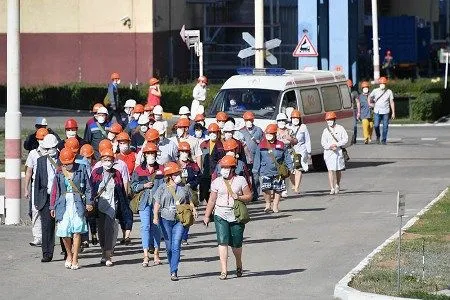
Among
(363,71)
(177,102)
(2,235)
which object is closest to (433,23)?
(363,71)

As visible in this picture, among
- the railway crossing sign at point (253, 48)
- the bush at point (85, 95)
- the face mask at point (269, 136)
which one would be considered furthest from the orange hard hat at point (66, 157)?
the bush at point (85, 95)

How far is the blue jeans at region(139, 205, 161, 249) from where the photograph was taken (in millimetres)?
18469

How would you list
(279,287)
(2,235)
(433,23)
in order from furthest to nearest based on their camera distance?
(433,23) → (2,235) → (279,287)

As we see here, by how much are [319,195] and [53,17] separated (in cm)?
3405

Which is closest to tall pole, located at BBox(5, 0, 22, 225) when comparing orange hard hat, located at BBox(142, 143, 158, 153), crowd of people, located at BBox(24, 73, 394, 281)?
crowd of people, located at BBox(24, 73, 394, 281)

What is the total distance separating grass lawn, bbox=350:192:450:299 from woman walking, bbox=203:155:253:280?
1.52 metres

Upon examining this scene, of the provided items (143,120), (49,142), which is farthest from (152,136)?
(143,120)

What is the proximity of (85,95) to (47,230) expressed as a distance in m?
34.7

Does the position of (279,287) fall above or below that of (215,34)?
below

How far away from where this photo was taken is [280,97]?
1179 inches

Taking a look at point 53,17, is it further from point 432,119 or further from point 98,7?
point 432,119

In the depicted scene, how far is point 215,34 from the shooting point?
65.8m

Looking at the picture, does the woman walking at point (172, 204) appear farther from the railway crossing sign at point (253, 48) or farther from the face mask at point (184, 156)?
the railway crossing sign at point (253, 48)

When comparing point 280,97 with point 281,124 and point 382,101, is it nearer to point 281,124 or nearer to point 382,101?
point 281,124
